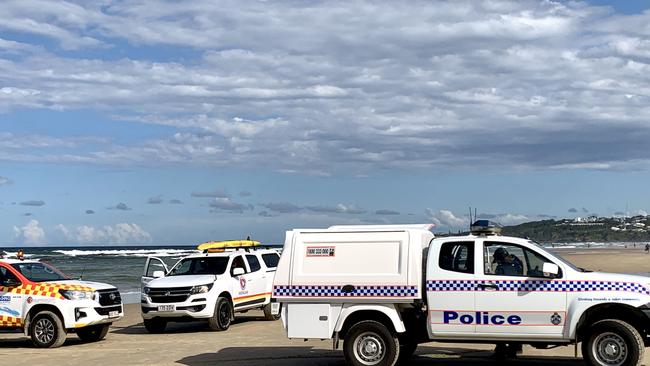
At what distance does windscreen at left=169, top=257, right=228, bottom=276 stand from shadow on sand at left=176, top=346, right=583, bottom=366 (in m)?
4.95

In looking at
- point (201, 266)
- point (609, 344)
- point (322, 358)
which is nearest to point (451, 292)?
point (609, 344)

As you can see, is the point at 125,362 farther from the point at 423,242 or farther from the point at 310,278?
the point at 423,242

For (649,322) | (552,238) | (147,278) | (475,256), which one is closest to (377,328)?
(475,256)

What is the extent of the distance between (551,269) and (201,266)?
432 inches

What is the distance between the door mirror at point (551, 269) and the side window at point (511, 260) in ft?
0.76

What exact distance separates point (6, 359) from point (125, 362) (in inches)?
99.6

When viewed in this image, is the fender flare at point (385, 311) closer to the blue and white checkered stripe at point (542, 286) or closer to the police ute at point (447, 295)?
the police ute at point (447, 295)

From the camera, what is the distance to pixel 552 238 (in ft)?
644

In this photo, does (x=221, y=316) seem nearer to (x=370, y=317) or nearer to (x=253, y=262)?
(x=253, y=262)

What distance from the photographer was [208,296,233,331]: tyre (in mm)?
20062

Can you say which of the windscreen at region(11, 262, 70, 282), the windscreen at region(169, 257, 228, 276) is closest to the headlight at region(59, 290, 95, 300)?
the windscreen at region(11, 262, 70, 282)

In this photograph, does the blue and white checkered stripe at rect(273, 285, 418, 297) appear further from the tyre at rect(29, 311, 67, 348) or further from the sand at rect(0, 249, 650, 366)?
the tyre at rect(29, 311, 67, 348)

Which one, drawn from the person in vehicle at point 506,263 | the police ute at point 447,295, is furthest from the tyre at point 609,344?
the person in vehicle at point 506,263

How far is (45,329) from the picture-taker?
57.1 feet
